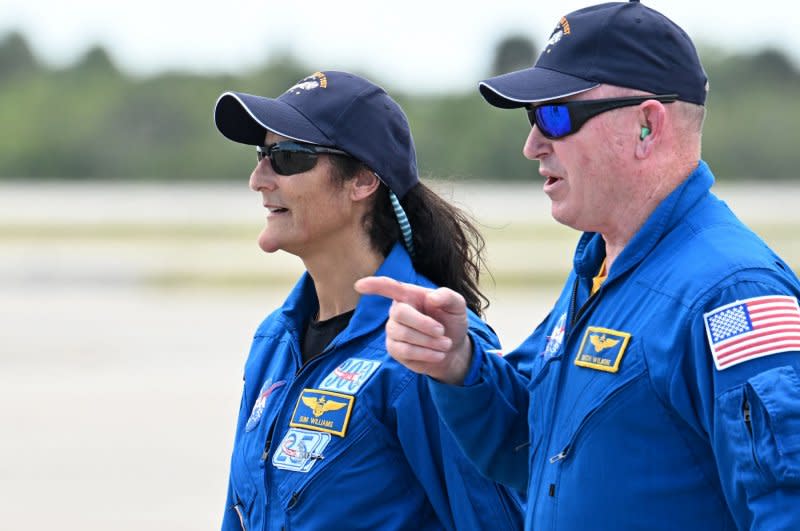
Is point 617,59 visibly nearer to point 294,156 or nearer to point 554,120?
point 554,120

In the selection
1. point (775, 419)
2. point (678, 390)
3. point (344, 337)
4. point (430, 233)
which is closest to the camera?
point (775, 419)

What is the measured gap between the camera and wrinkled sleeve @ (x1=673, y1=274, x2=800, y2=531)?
2150mm

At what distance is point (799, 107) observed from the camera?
147 ft

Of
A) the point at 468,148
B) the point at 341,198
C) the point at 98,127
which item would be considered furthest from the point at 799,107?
the point at 341,198

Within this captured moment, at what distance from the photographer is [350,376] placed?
3.11 meters

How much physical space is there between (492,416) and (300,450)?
0.50m

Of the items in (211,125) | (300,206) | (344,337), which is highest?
(211,125)

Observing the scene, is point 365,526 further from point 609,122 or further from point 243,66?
point 243,66

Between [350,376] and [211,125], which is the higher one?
[211,125]

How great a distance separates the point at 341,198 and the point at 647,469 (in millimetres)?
1328

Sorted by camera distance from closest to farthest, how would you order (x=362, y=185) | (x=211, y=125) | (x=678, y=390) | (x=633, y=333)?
1. (x=678, y=390)
2. (x=633, y=333)
3. (x=362, y=185)
4. (x=211, y=125)

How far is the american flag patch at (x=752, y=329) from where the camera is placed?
2.24 meters

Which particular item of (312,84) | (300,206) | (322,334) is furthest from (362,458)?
(312,84)

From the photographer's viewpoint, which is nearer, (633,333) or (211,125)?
(633,333)
